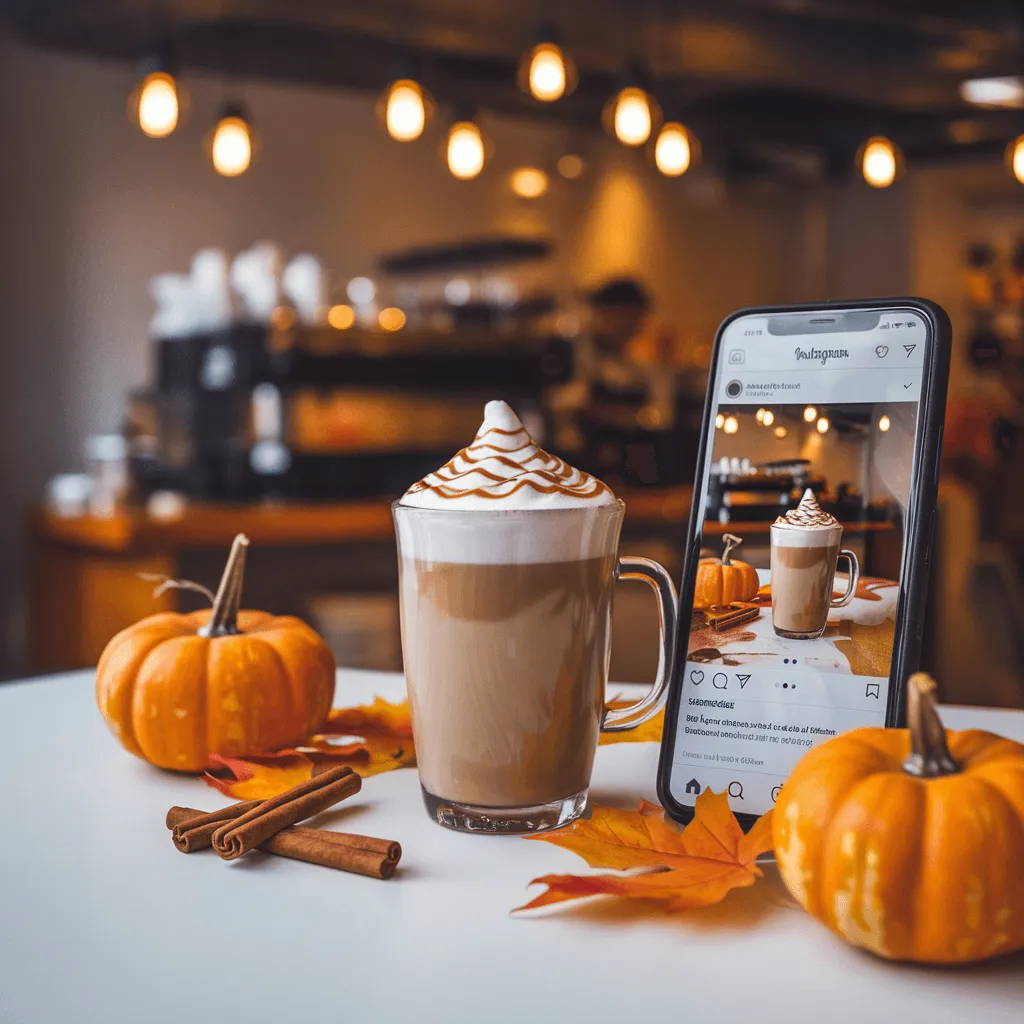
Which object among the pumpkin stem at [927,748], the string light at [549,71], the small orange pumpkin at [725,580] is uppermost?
the string light at [549,71]

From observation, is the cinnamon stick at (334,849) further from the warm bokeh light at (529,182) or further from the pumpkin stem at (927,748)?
the warm bokeh light at (529,182)

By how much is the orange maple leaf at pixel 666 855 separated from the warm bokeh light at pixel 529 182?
6616 mm

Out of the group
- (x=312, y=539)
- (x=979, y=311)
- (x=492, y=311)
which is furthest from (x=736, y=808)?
(x=979, y=311)

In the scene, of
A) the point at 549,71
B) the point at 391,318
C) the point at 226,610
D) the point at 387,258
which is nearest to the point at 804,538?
the point at 226,610

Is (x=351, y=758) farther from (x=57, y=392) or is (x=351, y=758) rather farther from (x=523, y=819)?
(x=57, y=392)

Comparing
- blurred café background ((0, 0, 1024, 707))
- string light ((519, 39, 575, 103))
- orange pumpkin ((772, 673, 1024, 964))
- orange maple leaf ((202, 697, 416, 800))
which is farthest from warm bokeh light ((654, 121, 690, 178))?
orange pumpkin ((772, 673, 1024, 964))

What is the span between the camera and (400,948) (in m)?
0.53

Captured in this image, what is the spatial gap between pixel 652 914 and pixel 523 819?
0.46 feet

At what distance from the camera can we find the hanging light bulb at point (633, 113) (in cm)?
366

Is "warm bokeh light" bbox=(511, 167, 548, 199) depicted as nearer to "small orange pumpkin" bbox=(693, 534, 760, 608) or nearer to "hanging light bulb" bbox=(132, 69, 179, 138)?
"hanging light bulb" bbox=(132, 69, 179, 138)

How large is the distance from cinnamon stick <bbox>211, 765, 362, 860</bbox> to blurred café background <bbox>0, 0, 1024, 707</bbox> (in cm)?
226

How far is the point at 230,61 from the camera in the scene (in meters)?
5.56

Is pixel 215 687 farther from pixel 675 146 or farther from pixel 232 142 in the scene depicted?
pixel 675 146

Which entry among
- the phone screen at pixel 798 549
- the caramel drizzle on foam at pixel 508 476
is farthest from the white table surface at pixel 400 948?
the caramel drizzle on foam at pixel 508 476
